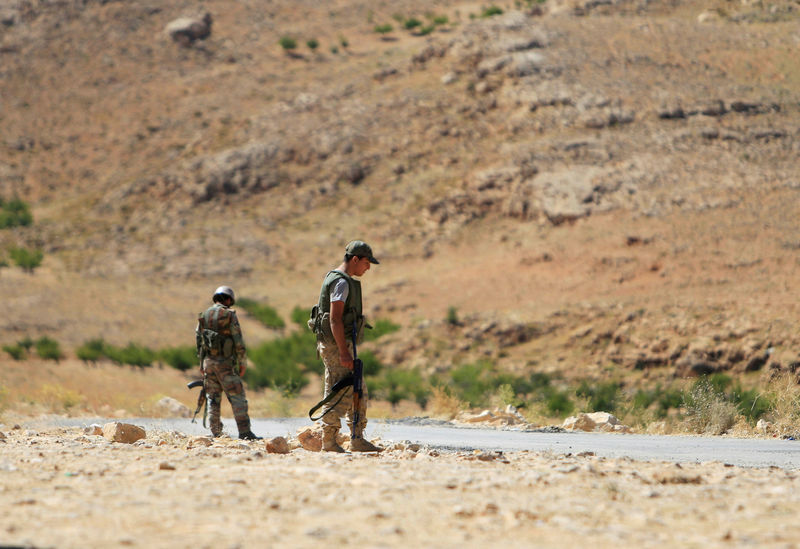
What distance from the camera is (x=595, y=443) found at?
10.3 metres


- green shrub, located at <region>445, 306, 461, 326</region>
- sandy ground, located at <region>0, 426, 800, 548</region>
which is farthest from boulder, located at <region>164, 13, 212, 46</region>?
sandy ground, located at <region>0, 426, 800, 548</region>

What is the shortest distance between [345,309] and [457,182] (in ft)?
107

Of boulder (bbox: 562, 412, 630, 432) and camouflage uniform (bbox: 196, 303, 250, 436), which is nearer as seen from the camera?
camouflage uniform (bbox: 196, 303, 250, 436)

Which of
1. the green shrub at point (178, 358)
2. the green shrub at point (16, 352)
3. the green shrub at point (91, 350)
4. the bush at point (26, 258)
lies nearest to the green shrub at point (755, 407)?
the green shrub at point (178, 358)

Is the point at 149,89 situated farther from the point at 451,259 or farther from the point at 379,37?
the point at 451,259

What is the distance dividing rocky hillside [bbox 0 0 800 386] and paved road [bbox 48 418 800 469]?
12671mm

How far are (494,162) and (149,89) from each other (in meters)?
26.1

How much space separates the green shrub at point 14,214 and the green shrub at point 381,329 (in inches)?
859

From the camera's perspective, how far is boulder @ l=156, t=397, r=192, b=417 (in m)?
16.7

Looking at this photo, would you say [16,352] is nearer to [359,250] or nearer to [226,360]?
[226,360]

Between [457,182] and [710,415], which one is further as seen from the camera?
[457,182]

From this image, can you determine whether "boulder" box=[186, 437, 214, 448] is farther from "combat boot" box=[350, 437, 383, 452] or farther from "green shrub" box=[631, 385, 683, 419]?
"green shrub" box=[631, 385, 683, 419]

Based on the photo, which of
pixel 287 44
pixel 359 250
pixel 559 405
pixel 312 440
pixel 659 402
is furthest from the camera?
pixel 287 44

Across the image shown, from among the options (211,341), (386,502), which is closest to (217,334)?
(211,341)
